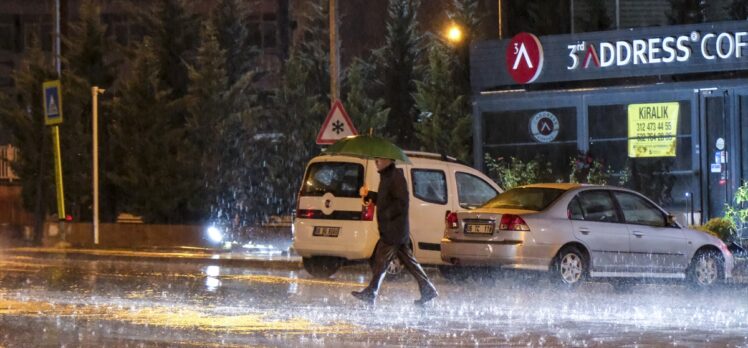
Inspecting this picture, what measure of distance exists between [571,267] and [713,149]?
11969 mm

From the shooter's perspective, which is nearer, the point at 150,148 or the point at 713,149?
the point at 713,149

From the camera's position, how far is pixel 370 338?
1191 cm

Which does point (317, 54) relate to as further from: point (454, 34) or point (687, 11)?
point (687, 11)

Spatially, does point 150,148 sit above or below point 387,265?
above

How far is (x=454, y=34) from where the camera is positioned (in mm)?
34031

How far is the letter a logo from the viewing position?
1140 inches

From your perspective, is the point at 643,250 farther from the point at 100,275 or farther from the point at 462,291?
the point at 100,275

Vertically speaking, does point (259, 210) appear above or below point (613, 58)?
below

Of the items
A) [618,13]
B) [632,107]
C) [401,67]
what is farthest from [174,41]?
[632,107]

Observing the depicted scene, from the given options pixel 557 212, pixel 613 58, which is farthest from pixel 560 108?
pixel 557 212

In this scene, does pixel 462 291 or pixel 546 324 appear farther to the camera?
pixel 462 291

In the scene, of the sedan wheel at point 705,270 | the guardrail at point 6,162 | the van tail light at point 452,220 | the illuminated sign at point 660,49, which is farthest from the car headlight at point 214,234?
the sedan wheel at point 705,270

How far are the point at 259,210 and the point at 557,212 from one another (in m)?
17.8

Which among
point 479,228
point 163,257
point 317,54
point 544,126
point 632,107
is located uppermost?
point 317,54
